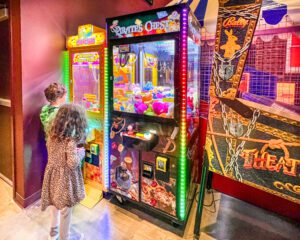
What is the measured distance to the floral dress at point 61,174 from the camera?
1662 millimetres

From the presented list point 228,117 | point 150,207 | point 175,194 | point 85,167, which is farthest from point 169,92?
point 85,167

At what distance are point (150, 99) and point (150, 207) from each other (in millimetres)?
1081

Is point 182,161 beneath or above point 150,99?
beneath

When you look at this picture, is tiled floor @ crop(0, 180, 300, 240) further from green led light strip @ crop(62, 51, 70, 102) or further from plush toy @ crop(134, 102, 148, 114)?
green led light strip @ crop(62, 51, 70, 102)

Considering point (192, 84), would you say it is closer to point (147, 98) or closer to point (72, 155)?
point (147, 98)

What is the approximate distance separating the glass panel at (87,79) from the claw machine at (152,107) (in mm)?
272

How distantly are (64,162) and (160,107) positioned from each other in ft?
3.05

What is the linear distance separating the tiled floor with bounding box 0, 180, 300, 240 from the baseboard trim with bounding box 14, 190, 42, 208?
53 mm

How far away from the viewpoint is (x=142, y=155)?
84.2 inches

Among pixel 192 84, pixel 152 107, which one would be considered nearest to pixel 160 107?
pixel 152 107

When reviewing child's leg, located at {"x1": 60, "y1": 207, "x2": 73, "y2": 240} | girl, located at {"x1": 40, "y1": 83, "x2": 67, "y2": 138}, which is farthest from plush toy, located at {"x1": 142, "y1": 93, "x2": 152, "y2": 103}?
child's leg, located at {"x1": 60, "y1": 207, "x2": 73, "y2": 240}

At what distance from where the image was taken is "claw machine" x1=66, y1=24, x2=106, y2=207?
238 centimetres

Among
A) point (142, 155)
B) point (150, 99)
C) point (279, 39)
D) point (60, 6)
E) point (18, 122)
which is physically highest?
point (60, 6)

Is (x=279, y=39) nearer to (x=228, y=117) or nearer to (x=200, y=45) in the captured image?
(x=200, y=45)
